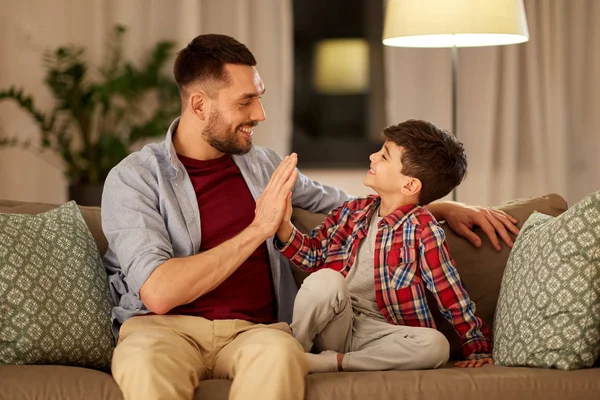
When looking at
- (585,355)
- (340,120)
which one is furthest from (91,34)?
(585,355)

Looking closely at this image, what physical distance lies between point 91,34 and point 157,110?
0.56 m

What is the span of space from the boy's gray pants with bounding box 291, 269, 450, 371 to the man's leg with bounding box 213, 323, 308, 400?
0.19 meters

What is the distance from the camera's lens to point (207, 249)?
93.6 inches

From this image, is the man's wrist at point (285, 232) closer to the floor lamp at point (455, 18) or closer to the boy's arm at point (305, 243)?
the boy's arm at point (305, 243)

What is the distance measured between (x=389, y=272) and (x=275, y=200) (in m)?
0.36

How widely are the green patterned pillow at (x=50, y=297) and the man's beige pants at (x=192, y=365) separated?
0.41 ft

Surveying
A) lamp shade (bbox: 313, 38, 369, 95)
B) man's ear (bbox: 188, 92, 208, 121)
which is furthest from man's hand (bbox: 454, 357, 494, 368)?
lamp shade (bbox: 313, 38, 369, 95)

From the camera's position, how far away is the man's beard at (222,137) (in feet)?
8.13

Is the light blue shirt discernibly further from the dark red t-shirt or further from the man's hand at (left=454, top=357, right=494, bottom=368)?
the man's hand at (left=454, top=357, right=494, bottom=368)

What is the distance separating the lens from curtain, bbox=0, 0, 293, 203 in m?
4.88

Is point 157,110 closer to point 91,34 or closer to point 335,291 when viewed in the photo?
point 91,34

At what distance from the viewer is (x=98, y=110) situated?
495cm

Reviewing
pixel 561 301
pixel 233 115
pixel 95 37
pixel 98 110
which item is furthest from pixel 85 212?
pixel 95 37

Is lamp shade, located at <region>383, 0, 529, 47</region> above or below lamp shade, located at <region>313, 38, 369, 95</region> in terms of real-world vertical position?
above
